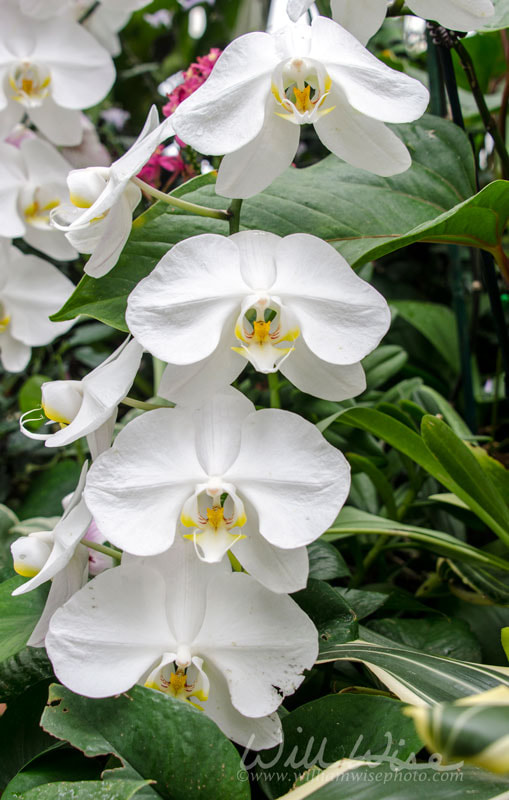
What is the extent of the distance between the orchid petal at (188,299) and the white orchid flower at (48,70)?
1.95 feet

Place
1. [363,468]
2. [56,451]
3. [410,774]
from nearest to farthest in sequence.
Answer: [410,774] → [363,468] → [56,451]

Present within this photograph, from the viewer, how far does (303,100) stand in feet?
1.33

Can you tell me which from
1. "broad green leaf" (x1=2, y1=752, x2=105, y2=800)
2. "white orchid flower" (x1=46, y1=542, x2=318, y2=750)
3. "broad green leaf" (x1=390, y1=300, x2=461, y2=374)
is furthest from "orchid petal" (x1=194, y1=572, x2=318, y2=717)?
"broad green leaf" (x1=390, y1=300, x2=461, y2=374)

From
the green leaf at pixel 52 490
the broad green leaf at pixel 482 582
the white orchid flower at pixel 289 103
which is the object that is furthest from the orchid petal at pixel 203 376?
the green leaf at pixel 52 490

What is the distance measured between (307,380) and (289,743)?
0.74 feet

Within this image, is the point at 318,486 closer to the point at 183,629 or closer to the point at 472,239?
the point at 183,629

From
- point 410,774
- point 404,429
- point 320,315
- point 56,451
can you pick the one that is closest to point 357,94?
point 320,315

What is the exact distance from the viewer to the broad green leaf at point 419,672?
384 millimetres

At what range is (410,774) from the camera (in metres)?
0.32

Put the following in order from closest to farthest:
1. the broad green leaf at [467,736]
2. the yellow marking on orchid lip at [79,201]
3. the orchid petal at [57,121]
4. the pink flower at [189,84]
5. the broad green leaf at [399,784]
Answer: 1. the broad green leaf at [467,736]
2. the broad green leaf at [399,784]
3. the yellow marking on orchid lip at [79,201]
4. the pink flower at [189,84]
5. the orchid petal at [57,121]

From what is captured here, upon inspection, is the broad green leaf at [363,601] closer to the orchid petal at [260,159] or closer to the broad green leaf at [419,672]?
the broad green leaf at [419,672]

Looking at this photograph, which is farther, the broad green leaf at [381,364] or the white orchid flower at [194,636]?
the broad green leaf at [381,364]

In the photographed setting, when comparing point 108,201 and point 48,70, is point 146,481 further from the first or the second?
point 48,70

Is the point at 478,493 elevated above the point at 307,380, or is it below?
below
